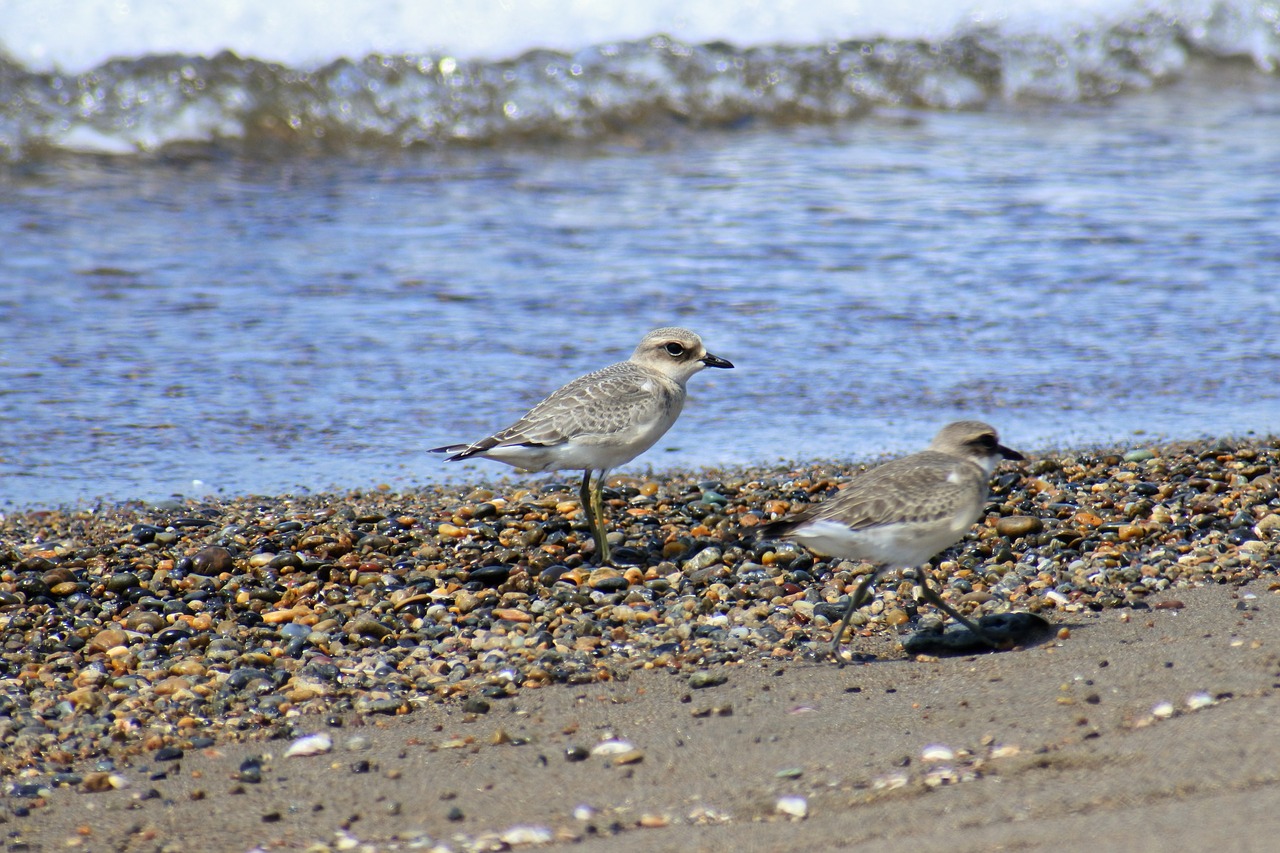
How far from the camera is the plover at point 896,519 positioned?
4.64 metres

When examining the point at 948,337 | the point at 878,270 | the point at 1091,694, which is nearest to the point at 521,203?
the point at 878,270

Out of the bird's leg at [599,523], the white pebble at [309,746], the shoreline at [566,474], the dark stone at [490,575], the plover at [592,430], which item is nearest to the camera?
the white pebble at [309,746]

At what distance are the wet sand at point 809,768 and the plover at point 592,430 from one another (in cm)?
152

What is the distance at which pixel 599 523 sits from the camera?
5910 millimetres

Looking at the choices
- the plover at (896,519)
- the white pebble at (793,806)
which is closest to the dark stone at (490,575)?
the plover at (896,519)

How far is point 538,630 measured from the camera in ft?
16.7

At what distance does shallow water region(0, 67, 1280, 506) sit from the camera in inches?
299

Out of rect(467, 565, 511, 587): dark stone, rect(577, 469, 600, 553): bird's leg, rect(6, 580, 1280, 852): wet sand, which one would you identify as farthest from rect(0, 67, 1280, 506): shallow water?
rect(6, 580, 1280, 852): wet sand

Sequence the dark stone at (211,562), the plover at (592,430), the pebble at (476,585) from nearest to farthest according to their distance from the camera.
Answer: the pebble at (476,585) < the dark stone at (211,562) < the plover at (592,430)

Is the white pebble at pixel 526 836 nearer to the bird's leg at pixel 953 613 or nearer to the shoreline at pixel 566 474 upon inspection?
the bird's leg at pixel 953 613

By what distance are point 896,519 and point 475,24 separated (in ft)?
39.3

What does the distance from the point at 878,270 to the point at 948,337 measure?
4.08ft

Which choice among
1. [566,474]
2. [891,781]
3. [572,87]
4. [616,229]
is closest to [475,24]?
[572,87]

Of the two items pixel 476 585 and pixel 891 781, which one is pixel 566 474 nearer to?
pixel 476 585
